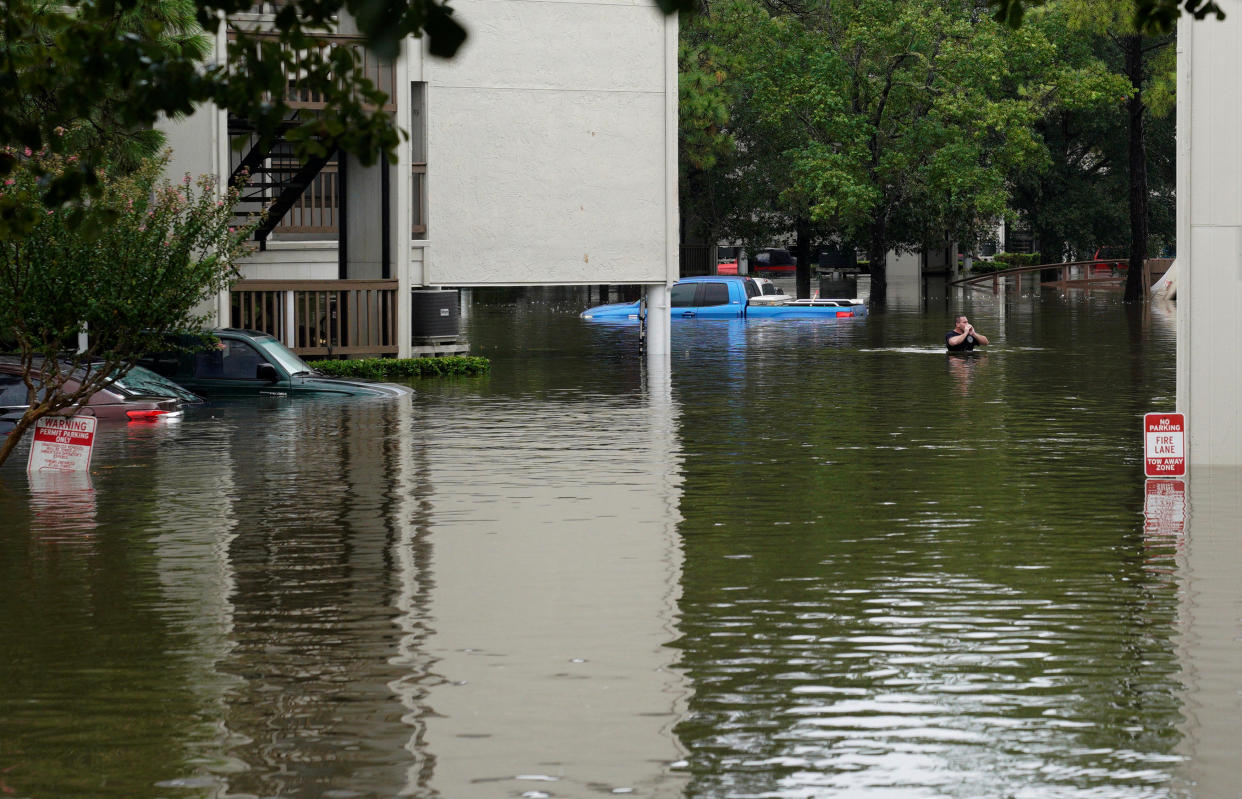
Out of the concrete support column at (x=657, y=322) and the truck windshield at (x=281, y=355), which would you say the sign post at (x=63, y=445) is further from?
the concrete support column at (x=657, y=322)

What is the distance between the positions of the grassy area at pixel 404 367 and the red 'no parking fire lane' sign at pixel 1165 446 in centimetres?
1810

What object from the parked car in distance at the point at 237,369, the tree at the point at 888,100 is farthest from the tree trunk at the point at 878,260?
the parked car in distance at the point at 237,369

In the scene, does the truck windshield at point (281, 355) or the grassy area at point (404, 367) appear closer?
the truck windshield at point (281, 355)

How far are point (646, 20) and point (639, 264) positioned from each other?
15.8 ft

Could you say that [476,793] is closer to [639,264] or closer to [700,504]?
[700,504]

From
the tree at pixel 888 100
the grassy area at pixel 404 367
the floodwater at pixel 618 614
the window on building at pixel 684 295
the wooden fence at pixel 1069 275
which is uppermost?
the tree at pixel 888 100

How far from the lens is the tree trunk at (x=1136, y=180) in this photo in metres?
68.5

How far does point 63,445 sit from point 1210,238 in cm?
1136

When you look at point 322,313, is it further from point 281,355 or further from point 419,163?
point 281,355

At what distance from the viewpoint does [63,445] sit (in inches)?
746

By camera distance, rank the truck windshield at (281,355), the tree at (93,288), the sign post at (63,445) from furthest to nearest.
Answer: the truck windshield at (281,355)
the sign post at (63,445)
the tree at (93,288)

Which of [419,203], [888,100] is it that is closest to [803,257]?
[888,100]

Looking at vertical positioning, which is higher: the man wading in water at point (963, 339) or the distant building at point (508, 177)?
the distant building at point (508, 177)

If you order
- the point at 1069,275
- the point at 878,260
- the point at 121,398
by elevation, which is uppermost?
the point at 878,260
